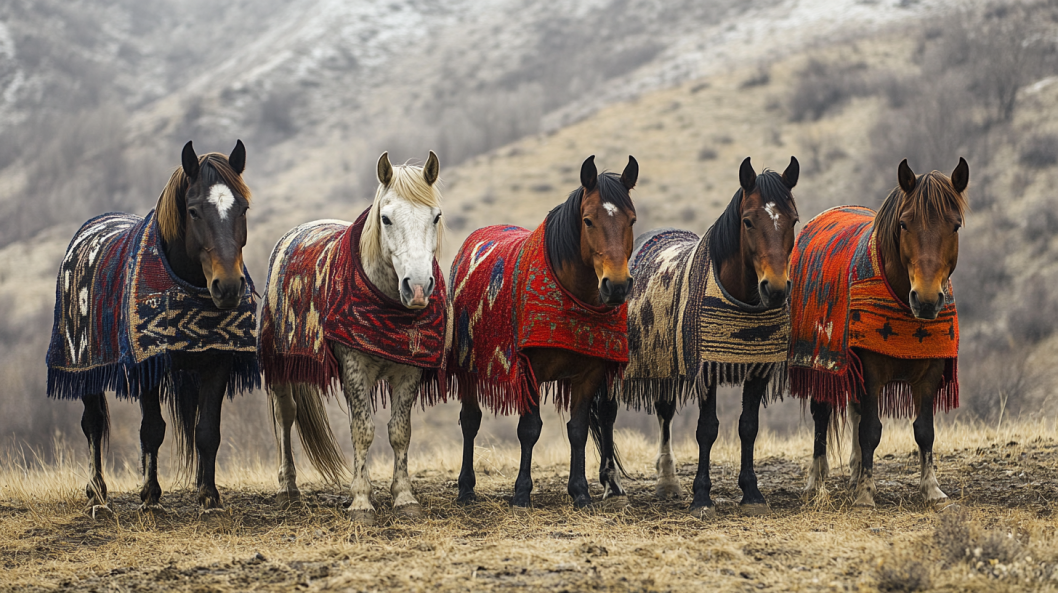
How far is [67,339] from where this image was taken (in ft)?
24.5

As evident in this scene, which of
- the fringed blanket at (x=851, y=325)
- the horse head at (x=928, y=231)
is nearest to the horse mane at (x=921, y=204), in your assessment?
the horse head at (x=928, y=231)

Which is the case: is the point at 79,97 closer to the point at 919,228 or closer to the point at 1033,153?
the point at 1033,153

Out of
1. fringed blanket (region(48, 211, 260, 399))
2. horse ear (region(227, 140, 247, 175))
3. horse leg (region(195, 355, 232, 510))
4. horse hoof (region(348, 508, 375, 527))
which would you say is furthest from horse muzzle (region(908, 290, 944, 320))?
horse leg (region(195, 355, 232, 510))

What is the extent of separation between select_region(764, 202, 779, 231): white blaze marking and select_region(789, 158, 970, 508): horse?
0.79 meters

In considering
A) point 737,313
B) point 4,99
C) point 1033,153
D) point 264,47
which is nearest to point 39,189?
point 4,99

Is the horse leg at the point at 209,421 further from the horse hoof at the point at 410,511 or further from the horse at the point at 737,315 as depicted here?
the horse at the point at 737,315

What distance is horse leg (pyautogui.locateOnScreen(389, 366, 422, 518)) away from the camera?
22.1 feet

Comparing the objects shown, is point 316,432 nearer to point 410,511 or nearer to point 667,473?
point 410,511

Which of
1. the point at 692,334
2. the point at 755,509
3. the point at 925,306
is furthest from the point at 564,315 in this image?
the point at 925,306

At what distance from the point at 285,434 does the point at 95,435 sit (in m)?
1.52

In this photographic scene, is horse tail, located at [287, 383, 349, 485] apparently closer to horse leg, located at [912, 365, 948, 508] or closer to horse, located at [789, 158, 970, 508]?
horse, located at [789, 158, 970, 508]

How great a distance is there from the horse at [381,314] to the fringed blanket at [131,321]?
1.75 ft

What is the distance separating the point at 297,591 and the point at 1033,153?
25.2m

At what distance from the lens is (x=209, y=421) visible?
682 cm
